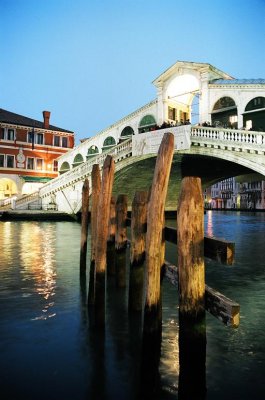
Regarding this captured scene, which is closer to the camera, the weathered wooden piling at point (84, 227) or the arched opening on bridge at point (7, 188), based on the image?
the weathered wooden piling at point (84, 227)

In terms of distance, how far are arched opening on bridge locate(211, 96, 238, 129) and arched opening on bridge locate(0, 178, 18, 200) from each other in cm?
1684

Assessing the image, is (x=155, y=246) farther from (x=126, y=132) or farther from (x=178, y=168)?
(x=126, y=132)

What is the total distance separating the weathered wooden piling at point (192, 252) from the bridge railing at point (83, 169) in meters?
18.2

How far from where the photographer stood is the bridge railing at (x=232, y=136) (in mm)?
16844

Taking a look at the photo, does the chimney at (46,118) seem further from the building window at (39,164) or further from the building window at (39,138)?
the building window at (39,164)

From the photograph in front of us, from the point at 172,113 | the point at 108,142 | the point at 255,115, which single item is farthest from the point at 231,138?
Result: the point at 108,142

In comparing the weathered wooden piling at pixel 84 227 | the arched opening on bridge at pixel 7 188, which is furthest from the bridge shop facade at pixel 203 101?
the weathered wooden piling at pixel 84 227

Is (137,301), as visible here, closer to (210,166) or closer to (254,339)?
(254,339)

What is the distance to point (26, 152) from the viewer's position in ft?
97.9

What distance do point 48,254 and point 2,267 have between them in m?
1.87

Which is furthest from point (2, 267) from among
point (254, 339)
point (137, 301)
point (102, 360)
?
point (254, 339)

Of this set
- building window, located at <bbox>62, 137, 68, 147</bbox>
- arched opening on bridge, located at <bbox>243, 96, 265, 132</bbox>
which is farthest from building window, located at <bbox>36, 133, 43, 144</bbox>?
arched opening on bridge, located at <bbox>243, 96, 265, 132</bbox>

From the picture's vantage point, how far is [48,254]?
9.22 meters

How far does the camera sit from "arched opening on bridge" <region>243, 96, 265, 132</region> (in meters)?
20.3
